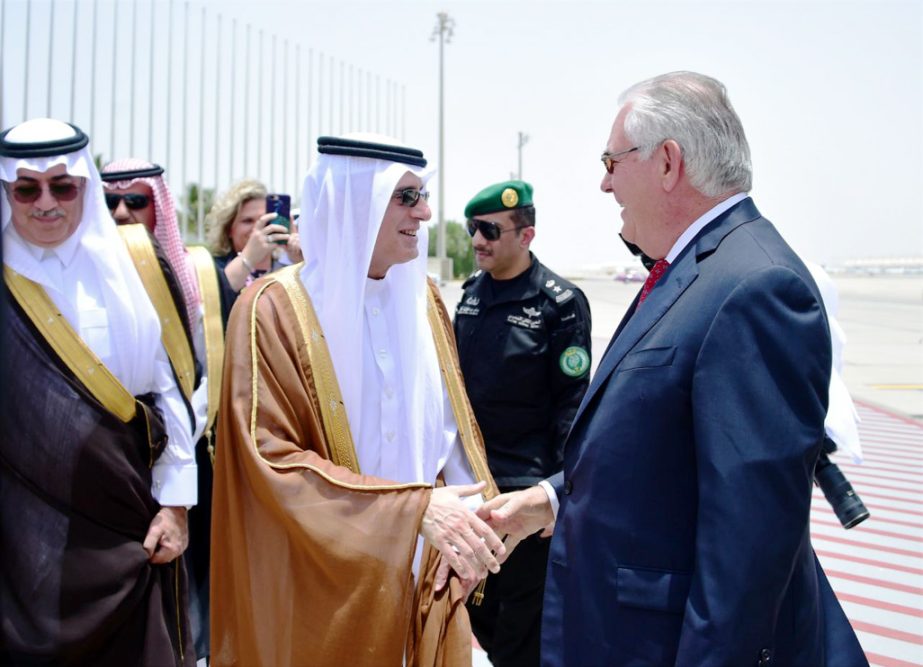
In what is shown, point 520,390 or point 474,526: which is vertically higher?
point 520,390

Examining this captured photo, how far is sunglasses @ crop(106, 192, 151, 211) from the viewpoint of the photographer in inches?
163

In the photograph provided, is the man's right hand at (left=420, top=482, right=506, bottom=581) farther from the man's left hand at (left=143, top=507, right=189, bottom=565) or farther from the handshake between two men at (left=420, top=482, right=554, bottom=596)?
the man's left hand at (left=143, top=507, right=189, bottom=565)

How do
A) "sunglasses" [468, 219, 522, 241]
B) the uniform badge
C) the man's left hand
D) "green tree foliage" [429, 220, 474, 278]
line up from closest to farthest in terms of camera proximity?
1. the man's left hand
2. the uniform badge
3. "sunglasses" [468, 219, 522, 241]
4. "green tree foliage" [429, 220, 474, 278]

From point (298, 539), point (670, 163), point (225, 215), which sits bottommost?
point (298, 539)

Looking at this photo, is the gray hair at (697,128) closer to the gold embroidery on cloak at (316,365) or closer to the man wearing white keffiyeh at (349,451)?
the man wearing white keffiyeh at (349,451)

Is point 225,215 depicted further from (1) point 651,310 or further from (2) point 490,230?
(1) point 651,310

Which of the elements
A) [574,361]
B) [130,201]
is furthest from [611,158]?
[130,201]

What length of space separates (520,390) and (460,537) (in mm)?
1672

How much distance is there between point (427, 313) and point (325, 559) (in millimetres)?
992

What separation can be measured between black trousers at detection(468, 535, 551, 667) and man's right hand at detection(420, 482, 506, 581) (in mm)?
1523

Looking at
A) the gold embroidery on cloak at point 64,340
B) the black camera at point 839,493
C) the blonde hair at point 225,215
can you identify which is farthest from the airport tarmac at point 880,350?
the gold embroidery on cloak at point 64,340

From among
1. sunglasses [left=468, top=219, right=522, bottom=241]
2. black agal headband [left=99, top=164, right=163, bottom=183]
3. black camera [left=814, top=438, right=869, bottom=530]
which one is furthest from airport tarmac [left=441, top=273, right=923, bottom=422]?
black agal headband [left=99, top=164, right=163, bottom=183]

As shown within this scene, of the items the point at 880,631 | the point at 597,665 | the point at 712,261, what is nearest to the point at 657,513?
the point at 597,665

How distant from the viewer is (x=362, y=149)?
8.36ft
